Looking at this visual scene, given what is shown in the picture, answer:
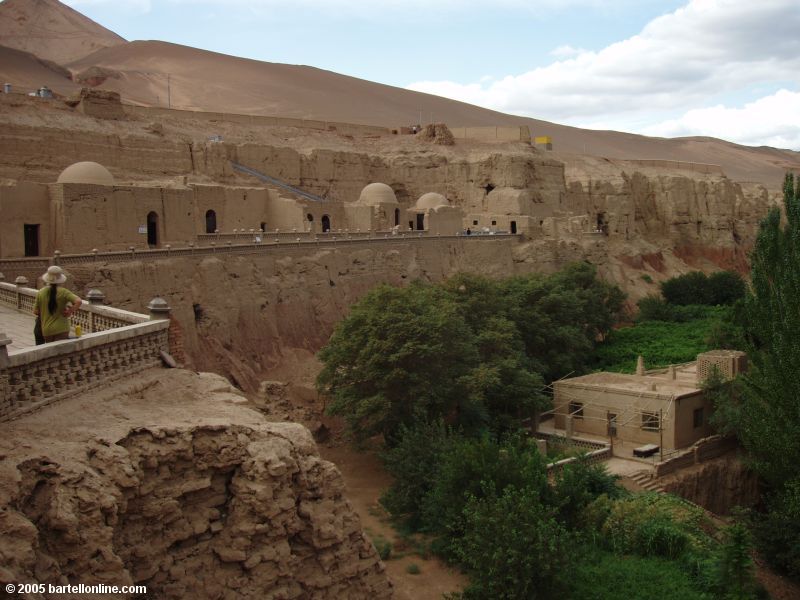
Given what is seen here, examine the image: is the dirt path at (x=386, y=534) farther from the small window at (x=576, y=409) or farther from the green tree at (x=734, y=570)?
the small window at (x=576, y=409)

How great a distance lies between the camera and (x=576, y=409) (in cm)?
2259

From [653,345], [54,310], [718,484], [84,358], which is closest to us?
[84,358]

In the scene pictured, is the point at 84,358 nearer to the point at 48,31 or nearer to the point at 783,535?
the point at 783,535

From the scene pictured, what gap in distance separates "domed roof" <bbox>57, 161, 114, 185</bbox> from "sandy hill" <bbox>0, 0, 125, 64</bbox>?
2783 inches

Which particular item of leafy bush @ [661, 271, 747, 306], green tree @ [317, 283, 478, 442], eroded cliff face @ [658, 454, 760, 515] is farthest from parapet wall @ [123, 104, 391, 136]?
eroded cliff face @ [658, 454, 760, 515]

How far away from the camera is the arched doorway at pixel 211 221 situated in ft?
86.7

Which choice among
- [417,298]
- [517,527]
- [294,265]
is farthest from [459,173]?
[517,527]

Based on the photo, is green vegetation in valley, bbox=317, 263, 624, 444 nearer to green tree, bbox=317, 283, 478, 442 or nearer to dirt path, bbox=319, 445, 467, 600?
green tree, bbox=317, 283, 478, 442

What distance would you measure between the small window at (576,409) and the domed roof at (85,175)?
45.6 feet

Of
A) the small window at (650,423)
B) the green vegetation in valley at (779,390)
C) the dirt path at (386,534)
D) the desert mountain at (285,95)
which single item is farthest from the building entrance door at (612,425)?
the desert mountain at (285,95)

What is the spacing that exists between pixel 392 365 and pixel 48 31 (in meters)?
88.1

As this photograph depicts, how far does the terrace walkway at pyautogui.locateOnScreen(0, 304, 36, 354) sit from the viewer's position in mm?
9289

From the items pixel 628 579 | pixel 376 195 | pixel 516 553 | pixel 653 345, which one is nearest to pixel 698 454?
pixel 628 579

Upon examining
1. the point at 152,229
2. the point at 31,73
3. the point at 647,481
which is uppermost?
the point at 31,73
